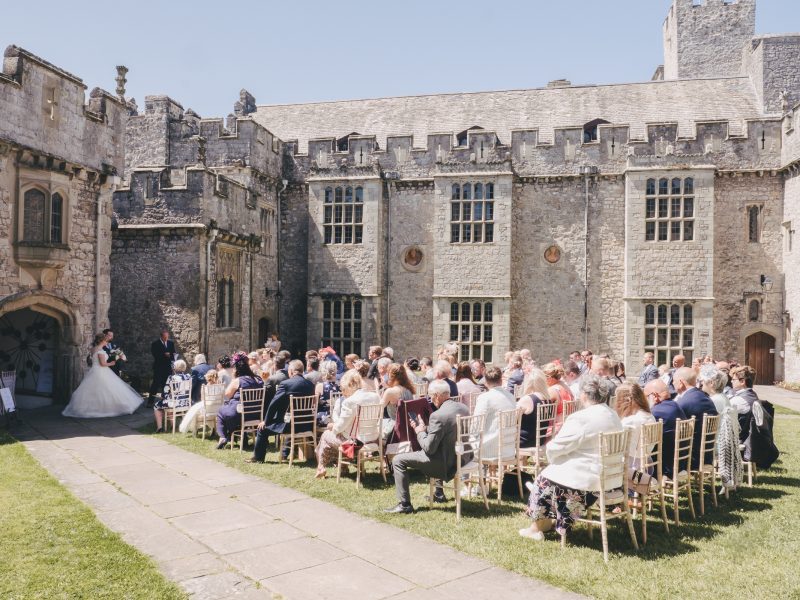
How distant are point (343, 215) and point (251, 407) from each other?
1305 cm

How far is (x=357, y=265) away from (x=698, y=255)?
451 inches

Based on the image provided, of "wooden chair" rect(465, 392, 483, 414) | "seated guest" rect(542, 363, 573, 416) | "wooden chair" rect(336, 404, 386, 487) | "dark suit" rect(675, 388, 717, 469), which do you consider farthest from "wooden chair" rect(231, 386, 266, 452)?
"dark suit" rect(675, 388, 717, 469)

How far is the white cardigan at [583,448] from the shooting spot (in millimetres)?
5988

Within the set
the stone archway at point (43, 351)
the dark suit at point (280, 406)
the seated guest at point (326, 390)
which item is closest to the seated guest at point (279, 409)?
the dark suit at point (280, 406)

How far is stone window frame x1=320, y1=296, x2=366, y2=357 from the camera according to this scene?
22.5 m

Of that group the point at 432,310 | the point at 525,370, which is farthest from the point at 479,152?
the point at 525,370

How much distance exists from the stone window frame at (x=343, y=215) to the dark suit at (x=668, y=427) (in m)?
16.2

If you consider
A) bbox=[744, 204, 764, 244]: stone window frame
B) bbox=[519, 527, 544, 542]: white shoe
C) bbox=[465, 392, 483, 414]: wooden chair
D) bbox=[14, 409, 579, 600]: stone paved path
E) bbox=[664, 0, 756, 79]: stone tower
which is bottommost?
bbox=[14, 409, 579, 600]: stone paved path

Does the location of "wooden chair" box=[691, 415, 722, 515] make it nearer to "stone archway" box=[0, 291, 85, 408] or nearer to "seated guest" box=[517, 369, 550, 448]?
"seated guest" box=[517, 369, 550, 448]

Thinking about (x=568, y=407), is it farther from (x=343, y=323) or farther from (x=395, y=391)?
(x=343, y=323)

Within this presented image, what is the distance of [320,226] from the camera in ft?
74.4

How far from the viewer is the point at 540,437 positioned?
8414mm

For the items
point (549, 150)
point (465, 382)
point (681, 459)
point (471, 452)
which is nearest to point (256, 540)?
point (471, 452)

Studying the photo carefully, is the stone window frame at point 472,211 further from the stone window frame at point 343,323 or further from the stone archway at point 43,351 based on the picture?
the stone archway at point 43,351
